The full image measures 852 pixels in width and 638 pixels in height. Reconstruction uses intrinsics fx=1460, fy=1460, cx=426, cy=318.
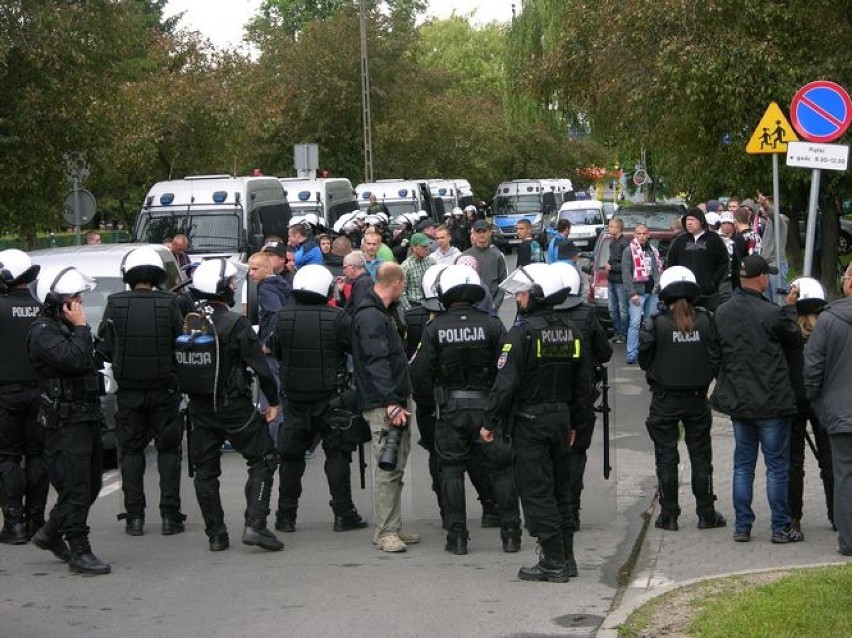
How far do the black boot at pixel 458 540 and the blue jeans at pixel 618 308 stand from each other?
409 inches

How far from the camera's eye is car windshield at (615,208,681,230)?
25000 mm

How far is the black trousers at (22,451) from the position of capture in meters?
9.13

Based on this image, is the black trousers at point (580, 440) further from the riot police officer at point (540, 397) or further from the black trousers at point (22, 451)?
the black trousers at point (22, 451)

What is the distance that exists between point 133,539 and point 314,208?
57.0ft

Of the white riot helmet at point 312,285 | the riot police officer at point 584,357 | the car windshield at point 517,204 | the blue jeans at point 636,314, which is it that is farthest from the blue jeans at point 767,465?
the car windshield at point 517,204

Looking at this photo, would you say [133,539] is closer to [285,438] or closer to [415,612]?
[285,438]

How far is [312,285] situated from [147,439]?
1.50 meters

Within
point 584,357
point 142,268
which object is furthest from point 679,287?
point 142,268

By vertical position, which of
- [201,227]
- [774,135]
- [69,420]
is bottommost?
[69,420]

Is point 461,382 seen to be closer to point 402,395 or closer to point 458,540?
point 402,395

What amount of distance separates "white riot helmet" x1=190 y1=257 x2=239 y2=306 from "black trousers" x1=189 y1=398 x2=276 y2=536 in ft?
2.16

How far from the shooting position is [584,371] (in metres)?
8.17

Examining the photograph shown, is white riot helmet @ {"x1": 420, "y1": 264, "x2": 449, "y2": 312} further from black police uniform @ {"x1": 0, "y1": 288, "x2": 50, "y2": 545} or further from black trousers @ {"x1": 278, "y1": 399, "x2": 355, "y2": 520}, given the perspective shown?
black police uniform @ {"x1": 0, "y1": 288, "x2": 50, "y2": 545}

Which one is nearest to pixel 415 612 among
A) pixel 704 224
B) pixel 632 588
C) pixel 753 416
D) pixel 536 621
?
pixel 536 621
